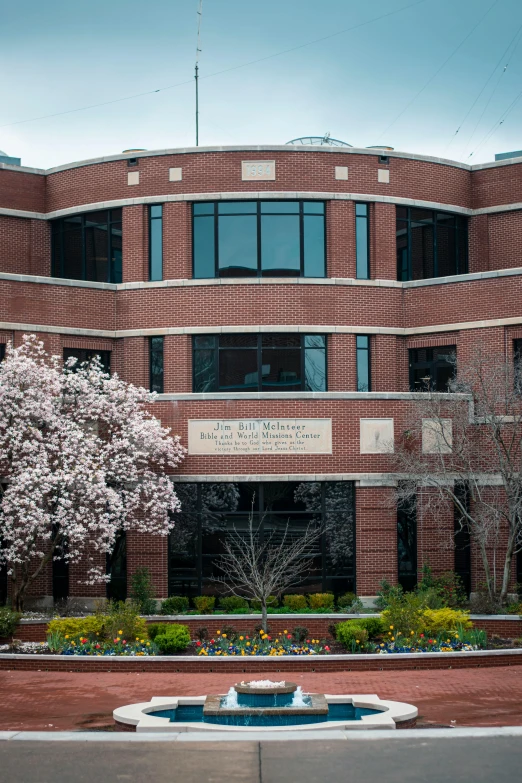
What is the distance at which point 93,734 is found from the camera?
15664 mm

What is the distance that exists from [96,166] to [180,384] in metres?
7.26

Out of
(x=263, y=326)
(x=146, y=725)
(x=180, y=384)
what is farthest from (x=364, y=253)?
(x=146, y=725)

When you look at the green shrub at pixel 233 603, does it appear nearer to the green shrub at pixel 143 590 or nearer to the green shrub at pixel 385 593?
the green shrub at pixel 143 590

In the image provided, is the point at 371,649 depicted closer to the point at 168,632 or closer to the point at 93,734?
the point at 168,632

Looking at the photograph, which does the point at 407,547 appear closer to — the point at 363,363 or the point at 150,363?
the point at 363,363

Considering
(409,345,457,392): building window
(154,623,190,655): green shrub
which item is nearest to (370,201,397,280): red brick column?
(409,345,457,392): building window

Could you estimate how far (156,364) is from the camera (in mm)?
32312

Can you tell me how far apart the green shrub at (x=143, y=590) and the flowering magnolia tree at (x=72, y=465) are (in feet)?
3.23

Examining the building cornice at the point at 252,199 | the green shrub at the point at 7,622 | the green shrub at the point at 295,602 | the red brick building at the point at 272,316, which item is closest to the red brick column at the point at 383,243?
the red brick building at the point at 272,316

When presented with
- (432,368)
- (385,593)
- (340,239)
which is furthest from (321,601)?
(340,239)

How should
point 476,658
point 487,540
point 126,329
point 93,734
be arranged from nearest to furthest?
1. point 93,734
2. point 476,658
3. point 487,540
4. point 126,329

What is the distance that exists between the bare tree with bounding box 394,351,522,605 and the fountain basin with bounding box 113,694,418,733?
11179 millimetres

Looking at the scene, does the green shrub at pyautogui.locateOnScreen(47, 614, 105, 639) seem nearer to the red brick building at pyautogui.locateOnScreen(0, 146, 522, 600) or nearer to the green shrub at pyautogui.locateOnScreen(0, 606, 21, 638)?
the green shrub at pyautogui.locateOnScreen(0, 606, 21, 638)

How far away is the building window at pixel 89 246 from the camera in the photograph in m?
33.3
